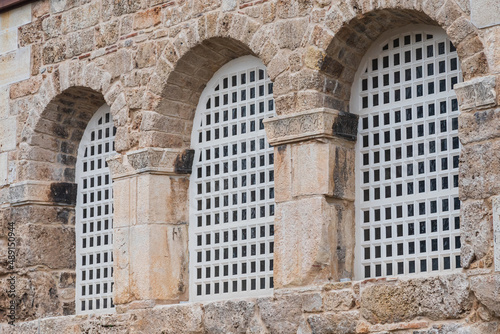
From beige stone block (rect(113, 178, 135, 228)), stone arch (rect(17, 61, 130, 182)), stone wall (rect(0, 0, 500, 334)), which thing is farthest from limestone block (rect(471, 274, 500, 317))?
stone arch (rect(17, 61, 130, 182))

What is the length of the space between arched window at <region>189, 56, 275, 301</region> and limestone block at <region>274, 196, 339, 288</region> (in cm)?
53

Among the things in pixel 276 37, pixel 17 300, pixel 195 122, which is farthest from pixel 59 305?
pixel 276 37

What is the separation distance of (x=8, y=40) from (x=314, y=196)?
4.42 m

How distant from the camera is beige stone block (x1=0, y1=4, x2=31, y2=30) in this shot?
10.5 metres

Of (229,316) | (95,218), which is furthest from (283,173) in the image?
(95,218)

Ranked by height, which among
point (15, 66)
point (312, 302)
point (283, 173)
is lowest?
point (312, 302)

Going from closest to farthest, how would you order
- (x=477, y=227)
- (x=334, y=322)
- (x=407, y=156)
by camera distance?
1. (x=477, y=227)
2. (x=334, y=322)
3. (x=407, y=156)

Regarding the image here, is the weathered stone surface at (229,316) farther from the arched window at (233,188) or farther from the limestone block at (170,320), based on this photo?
the arched window at (233,188)

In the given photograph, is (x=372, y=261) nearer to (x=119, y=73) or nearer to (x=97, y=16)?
(x=119, y=73)

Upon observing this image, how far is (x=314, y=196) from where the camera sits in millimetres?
7812

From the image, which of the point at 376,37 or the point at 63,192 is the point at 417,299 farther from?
the point at 63,192

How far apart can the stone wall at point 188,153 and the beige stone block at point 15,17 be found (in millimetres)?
37

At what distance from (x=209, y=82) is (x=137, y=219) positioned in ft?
4.50

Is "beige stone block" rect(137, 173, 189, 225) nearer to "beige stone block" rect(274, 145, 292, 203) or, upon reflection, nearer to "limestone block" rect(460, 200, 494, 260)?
"beige stone block" rect(274, 145, 292, 203)
